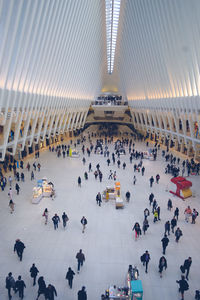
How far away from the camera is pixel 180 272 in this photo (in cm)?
684

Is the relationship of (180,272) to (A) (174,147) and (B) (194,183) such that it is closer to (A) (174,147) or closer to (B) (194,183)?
(B) (194,183)

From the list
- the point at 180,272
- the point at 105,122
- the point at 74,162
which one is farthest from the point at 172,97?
the point at 105,122

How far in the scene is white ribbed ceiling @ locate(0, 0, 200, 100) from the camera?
1246 cm

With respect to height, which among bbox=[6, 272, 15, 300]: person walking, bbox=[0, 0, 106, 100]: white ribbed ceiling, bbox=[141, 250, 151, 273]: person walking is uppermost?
bbox=[0, 0, 106, 100]: white ribbed ceiling

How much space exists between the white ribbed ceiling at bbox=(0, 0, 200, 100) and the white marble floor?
24.5 feet

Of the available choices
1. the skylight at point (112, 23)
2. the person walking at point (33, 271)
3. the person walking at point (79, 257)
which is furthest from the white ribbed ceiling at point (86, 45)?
the person walking at point (79, 257)

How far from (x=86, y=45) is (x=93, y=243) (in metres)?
23.4

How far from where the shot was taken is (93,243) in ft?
26.7

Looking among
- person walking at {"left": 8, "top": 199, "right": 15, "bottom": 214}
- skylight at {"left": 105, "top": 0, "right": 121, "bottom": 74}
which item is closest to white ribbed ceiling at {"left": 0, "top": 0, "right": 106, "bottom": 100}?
skylight at {"left": 105, "top": 0, "right": 121, "bottom": 74}

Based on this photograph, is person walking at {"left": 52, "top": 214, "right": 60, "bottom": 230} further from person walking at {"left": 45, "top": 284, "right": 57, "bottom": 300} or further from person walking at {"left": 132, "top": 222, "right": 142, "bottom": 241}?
person walking at {"left": 45, "top": 284, "right": 57, "bottom": 300}

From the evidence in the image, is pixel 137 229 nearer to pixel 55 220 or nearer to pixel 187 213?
pixel 187 213

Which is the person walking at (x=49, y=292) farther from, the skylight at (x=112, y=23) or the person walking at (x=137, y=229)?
the skylight at (x=112, y=23)

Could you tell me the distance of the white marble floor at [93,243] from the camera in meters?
6.40

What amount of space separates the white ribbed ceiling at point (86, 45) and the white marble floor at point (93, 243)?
7.48 m
